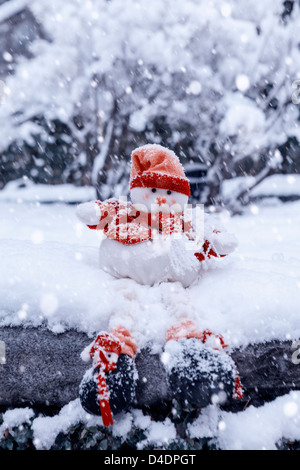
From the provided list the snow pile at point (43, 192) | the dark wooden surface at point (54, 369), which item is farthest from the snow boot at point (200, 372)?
the snow pile at point (43, 192)

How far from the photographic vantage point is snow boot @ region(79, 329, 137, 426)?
4.78 feet

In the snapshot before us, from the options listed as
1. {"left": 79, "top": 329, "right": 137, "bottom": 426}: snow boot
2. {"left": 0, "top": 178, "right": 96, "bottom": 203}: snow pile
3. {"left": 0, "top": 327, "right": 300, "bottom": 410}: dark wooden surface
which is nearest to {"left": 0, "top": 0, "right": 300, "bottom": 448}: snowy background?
{"left": 0, "top": 178, "right": 96, "bottom": 203}: snow pile

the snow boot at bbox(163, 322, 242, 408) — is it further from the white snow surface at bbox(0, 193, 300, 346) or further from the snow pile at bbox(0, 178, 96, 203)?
the snow pile at bbox(0, 178, 96, 203)

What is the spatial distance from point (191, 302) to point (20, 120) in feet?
22.0

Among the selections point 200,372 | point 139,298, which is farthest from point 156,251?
point 200,372

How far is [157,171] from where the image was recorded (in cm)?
207

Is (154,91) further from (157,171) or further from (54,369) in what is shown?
(54,369)

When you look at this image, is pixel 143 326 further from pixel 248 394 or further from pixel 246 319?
pixel 248 394

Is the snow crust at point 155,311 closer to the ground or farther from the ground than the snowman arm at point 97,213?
closer to the ground

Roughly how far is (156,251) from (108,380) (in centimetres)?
77

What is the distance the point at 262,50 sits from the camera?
657cm

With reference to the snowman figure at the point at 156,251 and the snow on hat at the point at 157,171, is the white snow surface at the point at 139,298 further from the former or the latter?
the snow on hat at the point at 157,171

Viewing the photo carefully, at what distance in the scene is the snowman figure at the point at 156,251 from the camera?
151 centimetres

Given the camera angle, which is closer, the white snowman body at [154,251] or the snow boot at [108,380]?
the snow boot at [108,380]
